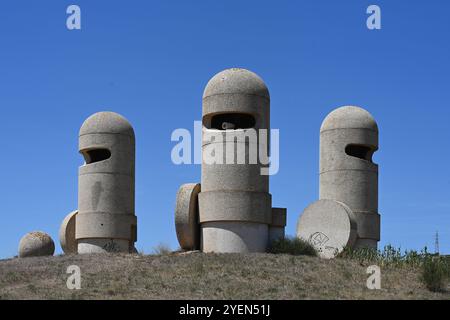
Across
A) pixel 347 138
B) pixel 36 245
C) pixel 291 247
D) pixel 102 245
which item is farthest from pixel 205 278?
pixel 36 245

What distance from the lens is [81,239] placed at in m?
29.7

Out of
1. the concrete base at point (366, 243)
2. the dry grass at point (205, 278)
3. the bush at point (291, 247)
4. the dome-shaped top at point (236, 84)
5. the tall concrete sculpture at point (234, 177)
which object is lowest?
the dry grass at point (205, 278)

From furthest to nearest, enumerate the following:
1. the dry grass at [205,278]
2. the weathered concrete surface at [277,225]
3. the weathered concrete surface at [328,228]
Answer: the weathered concrete surface at [328,228] < the weathered concrete surface at [277,225] < the dry grass at [205,278]

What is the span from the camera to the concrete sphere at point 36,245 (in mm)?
32031

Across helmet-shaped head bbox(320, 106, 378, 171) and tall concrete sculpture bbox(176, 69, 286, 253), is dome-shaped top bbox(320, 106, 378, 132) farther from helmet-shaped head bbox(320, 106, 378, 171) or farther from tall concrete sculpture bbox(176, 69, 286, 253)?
tall concrete sculpture bbox(176, 69, 286, 253)

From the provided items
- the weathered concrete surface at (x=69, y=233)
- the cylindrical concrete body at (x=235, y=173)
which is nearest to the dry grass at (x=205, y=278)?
the cylindrical concrete body at (x=235, y=173)

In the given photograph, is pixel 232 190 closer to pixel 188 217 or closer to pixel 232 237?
pixel 232 237

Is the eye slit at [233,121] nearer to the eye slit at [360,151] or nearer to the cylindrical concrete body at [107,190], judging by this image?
the cylindrical concrete body at [107,190]

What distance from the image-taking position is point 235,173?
83.9 ft

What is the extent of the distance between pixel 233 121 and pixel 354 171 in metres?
5.88

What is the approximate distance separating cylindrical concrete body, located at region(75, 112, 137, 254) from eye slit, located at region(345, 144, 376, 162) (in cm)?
786

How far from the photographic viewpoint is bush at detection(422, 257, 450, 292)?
21484mm

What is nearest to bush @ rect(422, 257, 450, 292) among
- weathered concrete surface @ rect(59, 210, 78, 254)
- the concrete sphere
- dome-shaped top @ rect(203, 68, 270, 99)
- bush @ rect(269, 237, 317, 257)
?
bush @ rect(269, 237, 317, 257)
